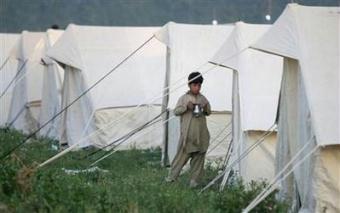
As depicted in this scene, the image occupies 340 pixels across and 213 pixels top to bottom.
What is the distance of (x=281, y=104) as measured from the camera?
31.4 feet

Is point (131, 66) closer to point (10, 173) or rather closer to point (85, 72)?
point (85, 72)

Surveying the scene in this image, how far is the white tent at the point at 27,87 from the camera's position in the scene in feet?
62.9

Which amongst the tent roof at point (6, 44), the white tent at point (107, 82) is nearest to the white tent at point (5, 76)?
the tent roof at point (6, 44)

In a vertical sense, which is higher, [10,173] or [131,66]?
[131,66]

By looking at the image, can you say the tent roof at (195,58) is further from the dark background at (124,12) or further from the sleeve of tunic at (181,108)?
the dark background at (124,12)

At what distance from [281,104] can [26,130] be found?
416 inches

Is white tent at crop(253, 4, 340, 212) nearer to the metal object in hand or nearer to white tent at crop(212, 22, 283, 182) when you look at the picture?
white tent at crop(212, 22, 283, 182)

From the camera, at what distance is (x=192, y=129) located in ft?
36.3

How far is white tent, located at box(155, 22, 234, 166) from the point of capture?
522 inches

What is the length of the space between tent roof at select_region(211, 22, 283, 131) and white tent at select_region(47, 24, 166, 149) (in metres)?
3.58

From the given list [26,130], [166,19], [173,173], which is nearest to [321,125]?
[173,173]

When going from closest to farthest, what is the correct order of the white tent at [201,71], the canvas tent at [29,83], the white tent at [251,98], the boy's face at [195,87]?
the white tent at [251,98] < the boy's face at [195,87] < the white tent at [201,71] < the canvas tent at [29,83]

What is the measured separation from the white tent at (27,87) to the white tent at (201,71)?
576cm

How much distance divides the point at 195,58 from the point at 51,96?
4651mm
